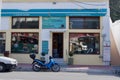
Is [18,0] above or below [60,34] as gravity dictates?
above

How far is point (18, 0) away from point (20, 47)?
165 inches

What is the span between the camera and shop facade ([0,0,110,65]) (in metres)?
27.4

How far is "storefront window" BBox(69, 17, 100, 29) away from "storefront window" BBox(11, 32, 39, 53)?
336 cm

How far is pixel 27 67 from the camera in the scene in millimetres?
24719

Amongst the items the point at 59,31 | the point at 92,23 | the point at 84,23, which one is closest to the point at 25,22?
the point at 59,31

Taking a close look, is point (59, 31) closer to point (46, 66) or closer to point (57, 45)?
point (57, 45)

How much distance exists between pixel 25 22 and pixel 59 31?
10.5 feet

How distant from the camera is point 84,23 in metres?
27.7

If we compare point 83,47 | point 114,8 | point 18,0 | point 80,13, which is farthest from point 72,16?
point 114,8

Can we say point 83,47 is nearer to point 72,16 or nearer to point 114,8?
point 72,16

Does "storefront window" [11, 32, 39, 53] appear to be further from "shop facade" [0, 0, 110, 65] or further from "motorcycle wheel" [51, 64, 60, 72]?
"motorcycle wheel" [51, 64, 60, 72]

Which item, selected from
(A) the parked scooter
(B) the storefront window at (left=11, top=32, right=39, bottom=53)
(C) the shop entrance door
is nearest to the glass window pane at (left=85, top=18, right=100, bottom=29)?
(C) the shop entrance door

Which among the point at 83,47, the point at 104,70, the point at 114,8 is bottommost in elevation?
the point at 104,70

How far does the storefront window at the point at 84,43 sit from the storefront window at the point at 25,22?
10.9 ft
